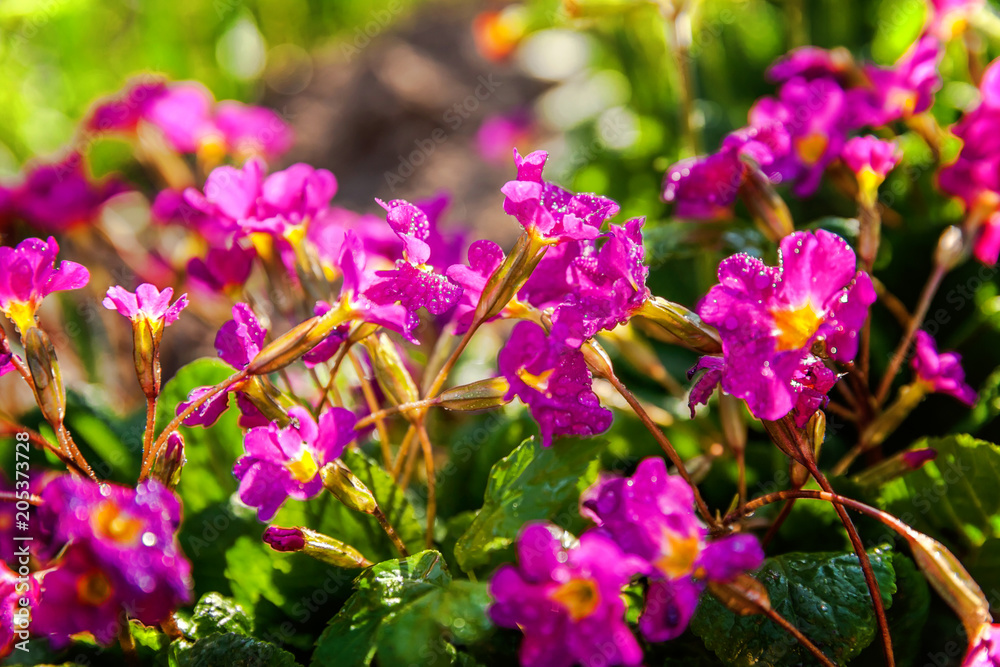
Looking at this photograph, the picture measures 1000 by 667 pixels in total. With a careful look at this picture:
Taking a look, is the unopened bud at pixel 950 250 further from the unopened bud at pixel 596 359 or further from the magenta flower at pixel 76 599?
the magenta flower at pixel 76 599

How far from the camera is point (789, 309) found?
2.50 feet

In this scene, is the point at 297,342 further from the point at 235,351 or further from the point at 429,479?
the point at 429,479

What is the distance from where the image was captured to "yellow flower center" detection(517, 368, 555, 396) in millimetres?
799

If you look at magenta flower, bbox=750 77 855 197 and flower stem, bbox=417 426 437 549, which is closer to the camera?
flower stem, bbox=417 426 437 549

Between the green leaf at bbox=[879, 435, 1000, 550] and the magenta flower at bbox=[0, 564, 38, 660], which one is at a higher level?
the magenta flower at bbox=[0, 564, 38, 660]

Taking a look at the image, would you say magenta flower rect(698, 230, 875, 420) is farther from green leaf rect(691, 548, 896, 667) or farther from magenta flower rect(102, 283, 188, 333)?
magenta flower rect(102, 283, 188, 333)

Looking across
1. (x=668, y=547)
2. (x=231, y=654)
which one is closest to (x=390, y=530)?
(x=231, y=654)

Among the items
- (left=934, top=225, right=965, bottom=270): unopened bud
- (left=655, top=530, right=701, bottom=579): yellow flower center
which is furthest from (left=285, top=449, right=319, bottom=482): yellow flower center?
(left=934, top=225, right=965, bottom=270): unopened bud

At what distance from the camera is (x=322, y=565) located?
946 mm

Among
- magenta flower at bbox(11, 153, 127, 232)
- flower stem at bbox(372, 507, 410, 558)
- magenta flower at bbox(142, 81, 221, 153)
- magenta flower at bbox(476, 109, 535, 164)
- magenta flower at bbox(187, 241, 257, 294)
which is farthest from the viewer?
magenta flower at bbox(476, 109, 535, 164)

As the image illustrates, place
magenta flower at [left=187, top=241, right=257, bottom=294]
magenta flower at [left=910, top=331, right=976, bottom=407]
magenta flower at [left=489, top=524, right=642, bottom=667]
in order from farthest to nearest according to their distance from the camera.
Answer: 1. magenta flower at [left=187, top=241, right=257, bottom=294]
2. magenta flower at [left=910, top=331, right=976, bottom=407]
3. magenta flower at [left=489, top=524, right=642, bottom=667]

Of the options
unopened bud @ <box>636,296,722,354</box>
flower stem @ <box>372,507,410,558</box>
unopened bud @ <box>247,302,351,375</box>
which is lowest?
flower stem @ <box>372,507,410,558</box>

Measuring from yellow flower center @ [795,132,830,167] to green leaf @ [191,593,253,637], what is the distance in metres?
0.89

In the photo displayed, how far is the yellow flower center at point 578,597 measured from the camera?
632 millimetres
